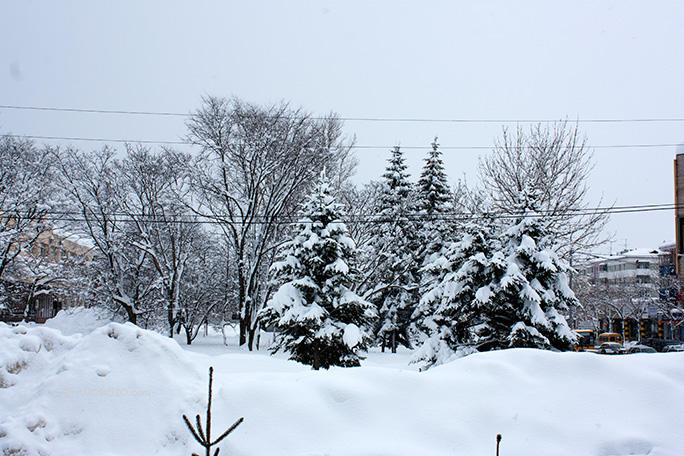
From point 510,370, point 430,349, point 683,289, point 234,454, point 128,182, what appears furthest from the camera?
point 683,289

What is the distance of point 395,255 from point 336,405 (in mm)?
25605

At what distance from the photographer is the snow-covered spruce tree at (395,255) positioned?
103ft

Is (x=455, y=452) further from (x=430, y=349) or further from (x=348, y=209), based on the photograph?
(x=348, y=209)

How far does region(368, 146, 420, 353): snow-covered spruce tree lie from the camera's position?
3131cm

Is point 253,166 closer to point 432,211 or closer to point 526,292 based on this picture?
point 432,211

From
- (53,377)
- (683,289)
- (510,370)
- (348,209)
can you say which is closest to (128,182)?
(348,209)

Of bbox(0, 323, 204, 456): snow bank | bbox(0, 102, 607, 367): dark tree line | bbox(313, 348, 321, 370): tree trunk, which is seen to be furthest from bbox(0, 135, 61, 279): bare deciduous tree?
bbox(0, 323, 204, 456): snow bank

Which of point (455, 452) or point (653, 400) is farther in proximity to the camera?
point (653, 400)

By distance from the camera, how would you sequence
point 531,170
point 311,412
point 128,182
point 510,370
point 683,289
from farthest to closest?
point 683,289, point 128,182, point 531,170, point 510,370, point 311,412

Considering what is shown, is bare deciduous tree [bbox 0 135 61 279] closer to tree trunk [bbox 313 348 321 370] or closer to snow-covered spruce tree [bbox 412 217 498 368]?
tree trunk [bbox 313 348 321 370]

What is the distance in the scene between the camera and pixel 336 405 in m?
6.14

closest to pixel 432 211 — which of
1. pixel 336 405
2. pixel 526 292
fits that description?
pixel 526 292

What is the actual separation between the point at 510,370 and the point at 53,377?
581 centimetres

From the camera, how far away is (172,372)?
669cm
